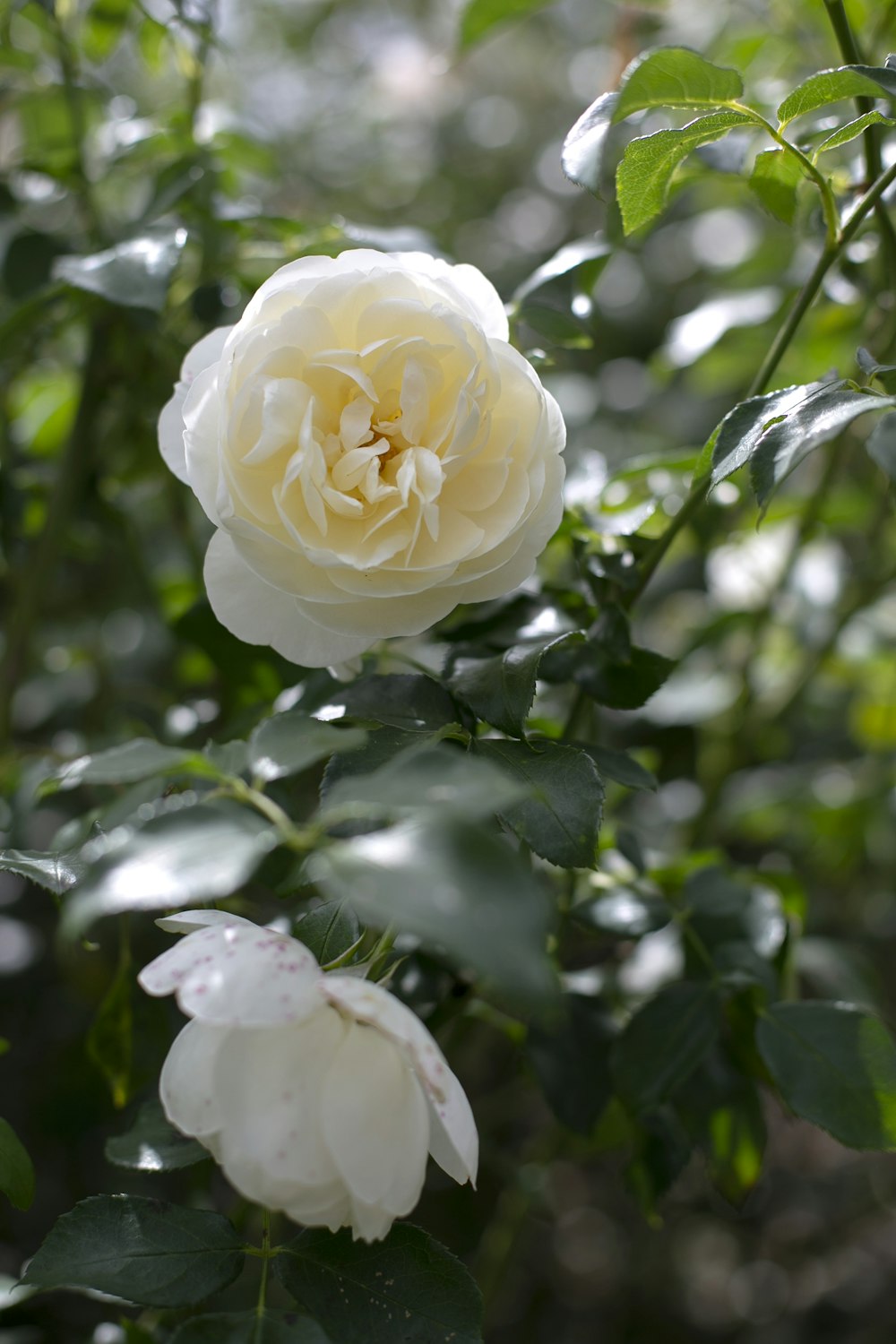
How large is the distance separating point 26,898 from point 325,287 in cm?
105

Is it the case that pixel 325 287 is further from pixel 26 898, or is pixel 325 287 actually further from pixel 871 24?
pixel 26 898

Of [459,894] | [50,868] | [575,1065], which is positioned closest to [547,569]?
[575,1065]

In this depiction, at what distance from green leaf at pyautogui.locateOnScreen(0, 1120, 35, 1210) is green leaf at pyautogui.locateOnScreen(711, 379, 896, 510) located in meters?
0.44

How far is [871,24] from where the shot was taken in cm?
97

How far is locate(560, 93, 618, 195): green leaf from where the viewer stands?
0.51 m

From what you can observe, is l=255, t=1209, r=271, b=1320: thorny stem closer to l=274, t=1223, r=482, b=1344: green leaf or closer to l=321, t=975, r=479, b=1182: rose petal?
l=274, t=1223, r=482, b=1344: green leaf

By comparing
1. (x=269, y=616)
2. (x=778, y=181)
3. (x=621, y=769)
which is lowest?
(x=621, y=769)

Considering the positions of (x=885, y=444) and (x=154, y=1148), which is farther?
(x=154, y=1148)

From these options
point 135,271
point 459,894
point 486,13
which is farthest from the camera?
point 486,13

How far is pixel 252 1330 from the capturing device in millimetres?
455

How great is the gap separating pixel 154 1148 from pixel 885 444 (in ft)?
1.55

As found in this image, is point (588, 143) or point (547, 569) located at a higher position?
point (588, 143)

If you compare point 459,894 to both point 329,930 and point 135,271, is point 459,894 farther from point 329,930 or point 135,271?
point 135,271

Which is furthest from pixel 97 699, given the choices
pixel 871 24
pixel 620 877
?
pixel 871 24
